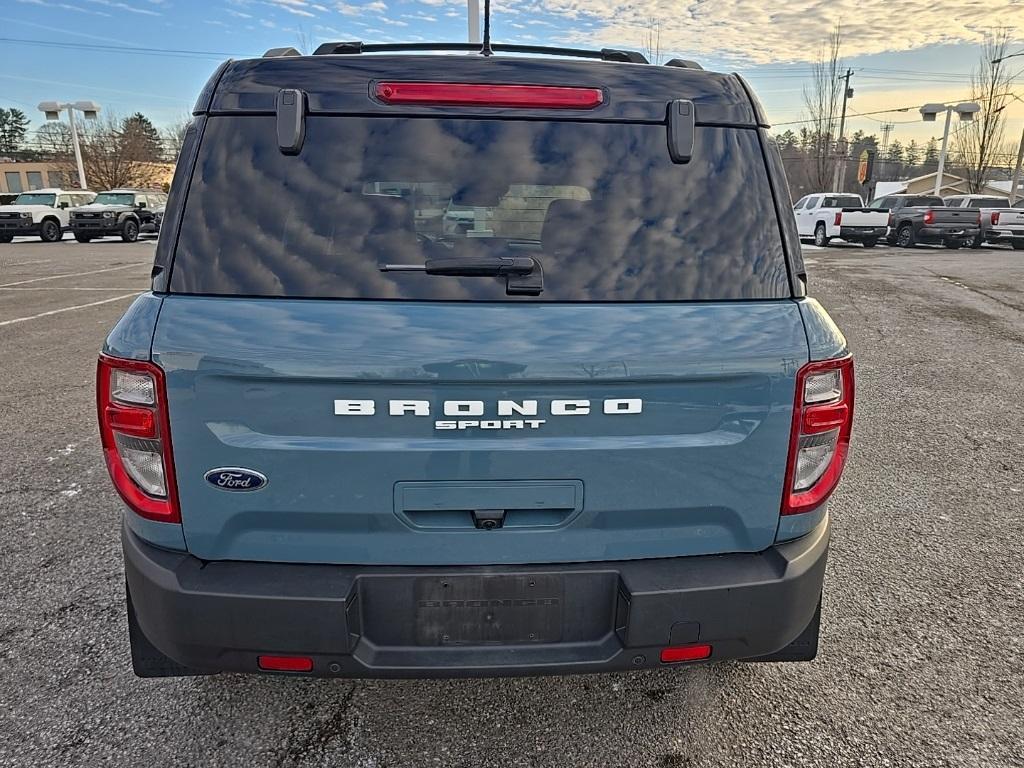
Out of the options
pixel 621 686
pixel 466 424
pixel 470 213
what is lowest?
pixel 621 686

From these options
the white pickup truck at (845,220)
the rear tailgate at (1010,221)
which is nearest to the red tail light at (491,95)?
the white pickup truck at (845,220)

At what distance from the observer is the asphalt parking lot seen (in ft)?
7.21

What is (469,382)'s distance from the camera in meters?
1.69

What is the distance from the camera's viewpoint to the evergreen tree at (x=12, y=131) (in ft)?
270

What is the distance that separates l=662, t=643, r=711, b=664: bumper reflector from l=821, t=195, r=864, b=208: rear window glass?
2682 cm

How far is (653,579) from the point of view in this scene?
1802 mm

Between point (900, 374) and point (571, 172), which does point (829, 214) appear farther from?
point (571, 172)

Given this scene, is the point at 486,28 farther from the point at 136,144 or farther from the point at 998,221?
the point at 136,144

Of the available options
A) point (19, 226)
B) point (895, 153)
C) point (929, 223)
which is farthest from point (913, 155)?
point (19, 226)

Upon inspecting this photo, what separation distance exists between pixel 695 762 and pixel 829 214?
26.2 metres

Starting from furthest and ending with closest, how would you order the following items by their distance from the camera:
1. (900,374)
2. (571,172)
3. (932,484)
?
(900,374) < (932,484) < (571,172)

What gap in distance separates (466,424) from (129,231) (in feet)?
101

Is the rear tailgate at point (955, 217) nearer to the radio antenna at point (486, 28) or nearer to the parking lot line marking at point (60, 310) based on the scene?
the parking lot line marking at point (60, 310)

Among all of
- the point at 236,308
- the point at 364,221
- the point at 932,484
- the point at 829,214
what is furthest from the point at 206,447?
the point at 829,214
